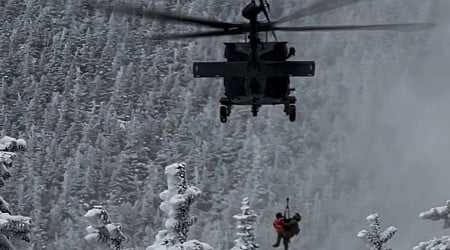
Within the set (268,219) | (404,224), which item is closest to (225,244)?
(268,219)

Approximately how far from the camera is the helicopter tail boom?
1532 cm

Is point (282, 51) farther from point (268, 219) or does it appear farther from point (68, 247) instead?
point (268, 219)

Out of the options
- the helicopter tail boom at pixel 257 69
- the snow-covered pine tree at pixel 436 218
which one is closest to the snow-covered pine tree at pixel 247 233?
the helicopter tail boom at pixel 257 69

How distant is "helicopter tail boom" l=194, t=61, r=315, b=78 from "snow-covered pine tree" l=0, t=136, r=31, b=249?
3.44 m

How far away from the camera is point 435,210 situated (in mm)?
14328

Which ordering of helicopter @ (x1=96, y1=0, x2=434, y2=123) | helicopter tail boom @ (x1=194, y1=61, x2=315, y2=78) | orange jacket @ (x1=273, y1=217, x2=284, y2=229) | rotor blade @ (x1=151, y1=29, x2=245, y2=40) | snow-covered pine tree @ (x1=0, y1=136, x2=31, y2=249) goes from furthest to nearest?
helicopter tail boom @ (x1=194, y1=61, x2=315, y2=78)
rotor blade @ (x1=151, y1=29, x2=245, y2=40)
helicopter @ (x1=96, y1=0, x2=434, y2=123)
snow-covered pine tree @ (x1=0, y1=136, x2=31, y2=249)
orange jacket @ (x1=273, y1=217, x2=284, y2=229)

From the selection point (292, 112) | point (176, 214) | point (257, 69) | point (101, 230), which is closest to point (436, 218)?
point (257, 69)

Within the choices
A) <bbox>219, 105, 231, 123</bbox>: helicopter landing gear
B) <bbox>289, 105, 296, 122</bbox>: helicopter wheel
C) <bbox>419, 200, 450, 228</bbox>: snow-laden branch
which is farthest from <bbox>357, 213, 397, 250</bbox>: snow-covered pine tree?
<bbox>419, 200, 450, 228</bbox>: snow-laden branch

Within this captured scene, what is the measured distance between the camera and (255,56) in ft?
50.2

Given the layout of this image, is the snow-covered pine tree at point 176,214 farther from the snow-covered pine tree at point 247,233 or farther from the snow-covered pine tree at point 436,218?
the snow-covered pine tree at point 436,218

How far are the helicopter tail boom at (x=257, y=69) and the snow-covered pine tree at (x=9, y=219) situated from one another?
3444 mm

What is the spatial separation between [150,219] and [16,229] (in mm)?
179989

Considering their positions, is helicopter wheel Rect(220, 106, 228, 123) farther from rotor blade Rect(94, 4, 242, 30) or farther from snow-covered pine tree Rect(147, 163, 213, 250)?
rotor blade Rect(94, 4, 242, 30)

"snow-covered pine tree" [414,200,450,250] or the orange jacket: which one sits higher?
"snow-covered pine tree" [414,200,450,250]
